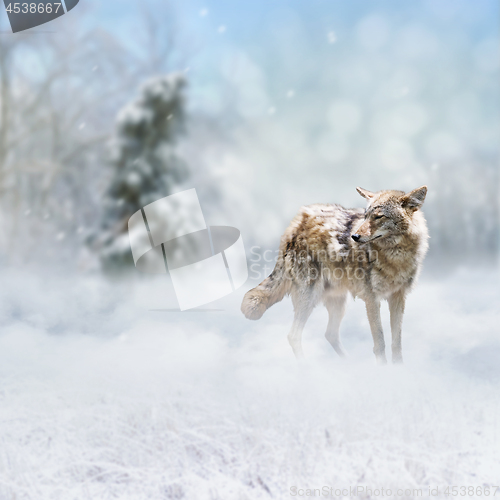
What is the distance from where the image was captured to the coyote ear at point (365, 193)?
3.35m

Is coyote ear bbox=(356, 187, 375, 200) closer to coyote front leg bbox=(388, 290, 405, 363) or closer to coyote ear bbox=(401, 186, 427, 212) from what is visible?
coyote ear bbox=(401, 186, 427, 212)

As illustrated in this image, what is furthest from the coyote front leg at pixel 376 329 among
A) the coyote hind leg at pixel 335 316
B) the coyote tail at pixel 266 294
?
the coyote tail at pixel 266 294

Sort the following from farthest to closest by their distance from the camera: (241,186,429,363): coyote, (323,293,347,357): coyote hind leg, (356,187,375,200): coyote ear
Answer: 1. (323,293,347,357): coyote hind leg
2. (356,187,375,200): coyote ear
3. (241,186,429,363): coyote

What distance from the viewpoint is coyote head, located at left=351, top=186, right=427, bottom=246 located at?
3.17 meters

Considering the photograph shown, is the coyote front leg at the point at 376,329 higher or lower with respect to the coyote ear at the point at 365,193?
lower

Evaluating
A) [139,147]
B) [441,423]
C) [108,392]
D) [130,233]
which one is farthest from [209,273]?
[441,423]

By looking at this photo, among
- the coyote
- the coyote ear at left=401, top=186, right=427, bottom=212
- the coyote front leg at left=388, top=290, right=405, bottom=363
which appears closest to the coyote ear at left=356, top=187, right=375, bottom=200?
the coyote

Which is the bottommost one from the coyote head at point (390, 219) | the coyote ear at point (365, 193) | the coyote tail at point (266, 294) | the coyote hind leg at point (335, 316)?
the coyote hind leg at point (335, 316)

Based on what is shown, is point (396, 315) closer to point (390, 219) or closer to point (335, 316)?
point (335, 316)

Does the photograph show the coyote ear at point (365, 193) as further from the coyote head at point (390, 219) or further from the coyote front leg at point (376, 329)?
the coyote front leg at point (376, 329)

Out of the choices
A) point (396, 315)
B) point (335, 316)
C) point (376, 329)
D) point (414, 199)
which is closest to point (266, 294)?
point (335, 316)

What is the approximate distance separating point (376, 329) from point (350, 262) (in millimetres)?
517

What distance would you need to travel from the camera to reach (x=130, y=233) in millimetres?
4305

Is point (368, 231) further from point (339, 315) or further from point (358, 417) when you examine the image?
point (358, 417)
